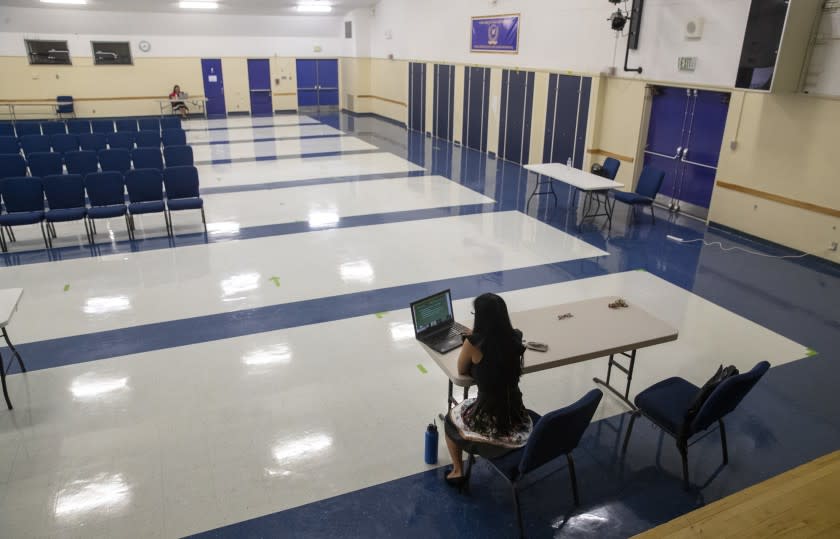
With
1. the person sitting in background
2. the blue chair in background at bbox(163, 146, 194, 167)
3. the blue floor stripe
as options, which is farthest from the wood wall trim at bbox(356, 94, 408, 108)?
the blue floor stripe

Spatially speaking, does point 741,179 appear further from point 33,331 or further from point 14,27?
point 14,27

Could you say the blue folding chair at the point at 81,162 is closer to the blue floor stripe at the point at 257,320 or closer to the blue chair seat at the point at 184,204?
the blue chair seat at the point at 184,204

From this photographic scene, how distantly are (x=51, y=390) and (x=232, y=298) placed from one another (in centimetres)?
188

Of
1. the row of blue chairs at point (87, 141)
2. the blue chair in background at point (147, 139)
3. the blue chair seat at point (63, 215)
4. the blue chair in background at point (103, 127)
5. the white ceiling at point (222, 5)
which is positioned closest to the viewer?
the blue chair seat at point (63, 215)

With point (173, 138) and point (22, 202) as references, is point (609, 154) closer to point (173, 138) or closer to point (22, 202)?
point (173, 138)

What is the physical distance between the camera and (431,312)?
3.57 m

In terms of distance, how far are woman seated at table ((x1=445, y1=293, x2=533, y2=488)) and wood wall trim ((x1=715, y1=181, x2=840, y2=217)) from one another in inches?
234

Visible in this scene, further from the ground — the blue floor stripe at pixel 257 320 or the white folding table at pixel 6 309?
the white folding table at pixel 6 309

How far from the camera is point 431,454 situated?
345 centimetres

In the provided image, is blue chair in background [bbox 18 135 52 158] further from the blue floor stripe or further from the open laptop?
the open laptop

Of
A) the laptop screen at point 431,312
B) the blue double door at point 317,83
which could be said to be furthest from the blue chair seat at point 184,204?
the blue double door at point 317,83

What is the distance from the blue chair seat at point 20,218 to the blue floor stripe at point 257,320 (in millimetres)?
2743

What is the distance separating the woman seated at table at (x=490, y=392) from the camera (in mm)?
2781

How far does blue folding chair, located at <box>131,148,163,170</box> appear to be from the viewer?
8773 millimetres
